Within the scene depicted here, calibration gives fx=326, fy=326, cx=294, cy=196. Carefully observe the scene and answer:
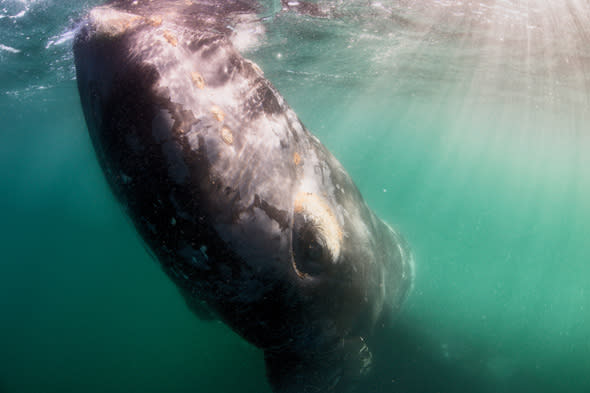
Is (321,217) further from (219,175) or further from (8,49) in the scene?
(8,49)

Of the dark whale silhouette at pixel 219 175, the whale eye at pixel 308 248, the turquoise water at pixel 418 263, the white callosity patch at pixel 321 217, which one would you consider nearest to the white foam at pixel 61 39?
the turquoise water at pixel 418 263

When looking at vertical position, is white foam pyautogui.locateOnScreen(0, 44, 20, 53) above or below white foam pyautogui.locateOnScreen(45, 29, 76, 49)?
below

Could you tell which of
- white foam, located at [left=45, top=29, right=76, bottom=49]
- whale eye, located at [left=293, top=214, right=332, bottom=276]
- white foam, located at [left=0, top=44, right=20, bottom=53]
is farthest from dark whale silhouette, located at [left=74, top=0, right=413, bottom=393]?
white foam, located at [left=0, top=44, right=20, bottom=53]

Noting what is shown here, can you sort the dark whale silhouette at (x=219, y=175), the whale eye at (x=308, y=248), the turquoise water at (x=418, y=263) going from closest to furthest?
the dark whale silhouette at (x=219, y=175)
the whale eye at (x=308, y=248)
the turquoise water at (x=418, y=263)

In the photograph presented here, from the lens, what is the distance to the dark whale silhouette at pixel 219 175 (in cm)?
213

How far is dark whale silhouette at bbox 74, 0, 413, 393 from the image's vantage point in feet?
6.99

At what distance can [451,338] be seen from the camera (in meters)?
9.74

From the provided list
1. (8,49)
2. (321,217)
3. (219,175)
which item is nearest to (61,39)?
(8,49)

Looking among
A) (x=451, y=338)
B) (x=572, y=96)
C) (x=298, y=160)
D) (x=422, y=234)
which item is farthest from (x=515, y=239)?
(x=298, y=160)

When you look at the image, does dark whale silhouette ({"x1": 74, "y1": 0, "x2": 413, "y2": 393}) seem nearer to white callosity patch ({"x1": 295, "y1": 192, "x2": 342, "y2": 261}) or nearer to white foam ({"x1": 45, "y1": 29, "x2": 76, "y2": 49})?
white callosity patch ({"x1": 295, "y1": 192, "x2": 342, "y2": 261})

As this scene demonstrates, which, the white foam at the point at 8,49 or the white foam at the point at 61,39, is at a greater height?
the white foam at the point at 61,39

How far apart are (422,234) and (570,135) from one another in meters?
20.7

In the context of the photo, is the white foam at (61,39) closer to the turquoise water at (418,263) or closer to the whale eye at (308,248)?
the turquoise water at (418,263)

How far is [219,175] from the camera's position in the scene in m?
2.21
